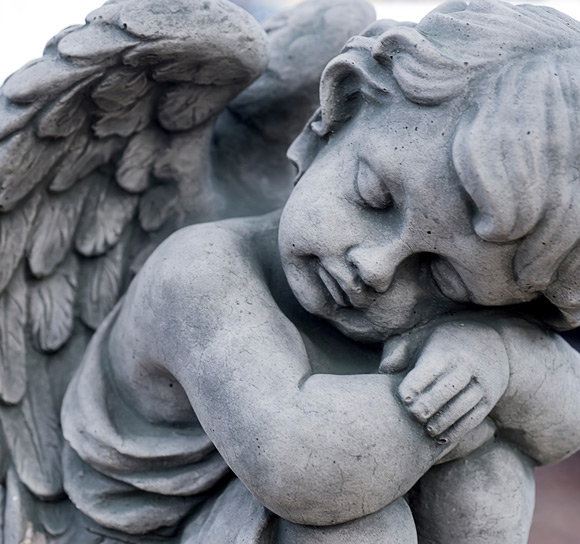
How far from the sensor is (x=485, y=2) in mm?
861

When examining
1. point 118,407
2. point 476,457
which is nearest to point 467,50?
point 476,457

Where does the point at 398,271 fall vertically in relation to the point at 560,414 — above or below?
above

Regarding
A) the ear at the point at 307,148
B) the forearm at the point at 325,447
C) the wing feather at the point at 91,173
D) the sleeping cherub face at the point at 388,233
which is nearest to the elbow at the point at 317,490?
the forearm at the point at 325,447

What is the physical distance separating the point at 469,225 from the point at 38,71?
2.01 ft

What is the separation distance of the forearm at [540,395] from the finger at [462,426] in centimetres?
11

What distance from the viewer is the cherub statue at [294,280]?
82 centimetres

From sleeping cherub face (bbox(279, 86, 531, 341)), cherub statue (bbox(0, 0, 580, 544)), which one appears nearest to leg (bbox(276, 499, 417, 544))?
cherub statue (bbox(0, 0, 580, 544))

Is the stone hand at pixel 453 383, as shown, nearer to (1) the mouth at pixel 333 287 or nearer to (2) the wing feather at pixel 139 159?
(1) the mouth at pixel 333 287

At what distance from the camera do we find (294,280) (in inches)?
37.5

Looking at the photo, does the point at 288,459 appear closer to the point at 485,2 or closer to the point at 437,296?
the point at 437,296

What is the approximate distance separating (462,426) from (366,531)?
0.58ft

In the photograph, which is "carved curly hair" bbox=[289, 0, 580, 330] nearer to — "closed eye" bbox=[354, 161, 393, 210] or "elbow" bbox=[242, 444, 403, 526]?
"closed eye" bbox=[354, 161, 393, 210]

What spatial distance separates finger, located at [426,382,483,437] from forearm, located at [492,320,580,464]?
0.12 metres

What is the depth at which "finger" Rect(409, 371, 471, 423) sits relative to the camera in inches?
33.2
